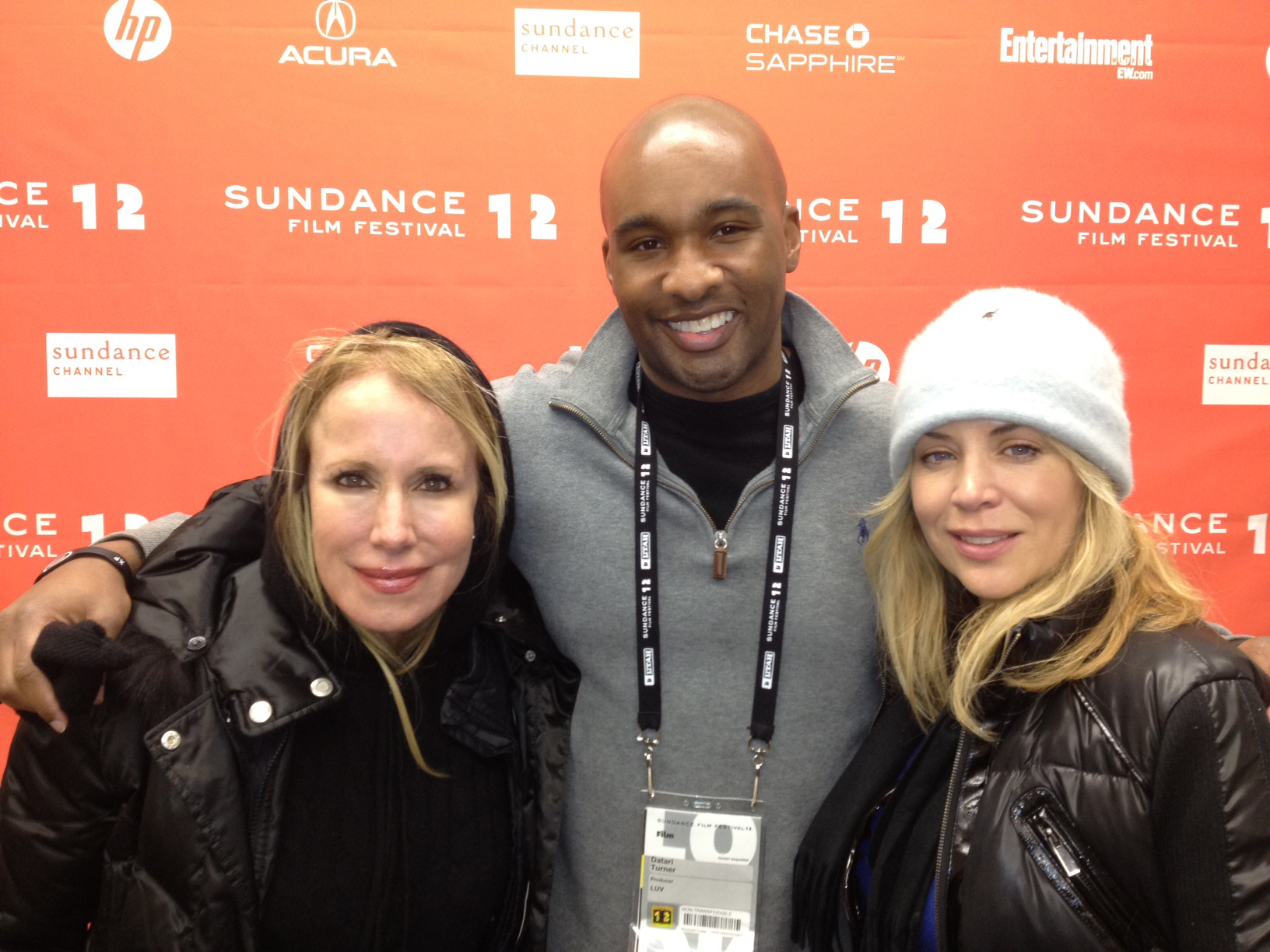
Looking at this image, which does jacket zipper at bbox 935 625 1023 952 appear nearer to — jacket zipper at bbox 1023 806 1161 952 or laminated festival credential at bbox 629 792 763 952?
jacket zipper at bbox 1023 806 1161 952

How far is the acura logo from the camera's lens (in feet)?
8.02

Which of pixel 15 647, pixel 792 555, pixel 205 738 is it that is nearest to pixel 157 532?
pixel 15 647

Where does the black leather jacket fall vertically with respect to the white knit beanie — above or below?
below

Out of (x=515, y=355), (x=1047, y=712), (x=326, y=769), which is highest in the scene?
(x=515, y=355)

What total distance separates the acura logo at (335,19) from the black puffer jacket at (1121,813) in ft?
7.72

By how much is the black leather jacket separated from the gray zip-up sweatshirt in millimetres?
493

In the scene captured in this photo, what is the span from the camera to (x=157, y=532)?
5.08ft

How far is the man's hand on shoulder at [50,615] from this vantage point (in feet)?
3.92

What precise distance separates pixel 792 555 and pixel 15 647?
3.94 feet

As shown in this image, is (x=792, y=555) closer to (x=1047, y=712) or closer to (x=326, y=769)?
(x=1047, y=712)

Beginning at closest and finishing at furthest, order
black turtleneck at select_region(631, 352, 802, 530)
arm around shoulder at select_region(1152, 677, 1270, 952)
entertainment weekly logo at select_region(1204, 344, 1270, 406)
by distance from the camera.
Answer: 1. arm around shoulder at select_region(1152, 677, 1270, 952)
2. black turtleneck at select_region(631, 352, 802, 530)
3. entertainment weekly logo at select_region(1204, 344, 1270, 406)

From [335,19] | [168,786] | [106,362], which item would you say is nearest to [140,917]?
[168,786]

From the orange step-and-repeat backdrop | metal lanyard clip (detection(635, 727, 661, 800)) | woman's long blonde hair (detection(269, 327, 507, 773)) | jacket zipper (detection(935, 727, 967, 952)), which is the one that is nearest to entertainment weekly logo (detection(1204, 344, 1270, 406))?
the orange step-and-repeat backdrop

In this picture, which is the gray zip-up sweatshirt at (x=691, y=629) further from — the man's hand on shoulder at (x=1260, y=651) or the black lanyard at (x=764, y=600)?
the man's hand on shoulder at (x=1260, y=651)
